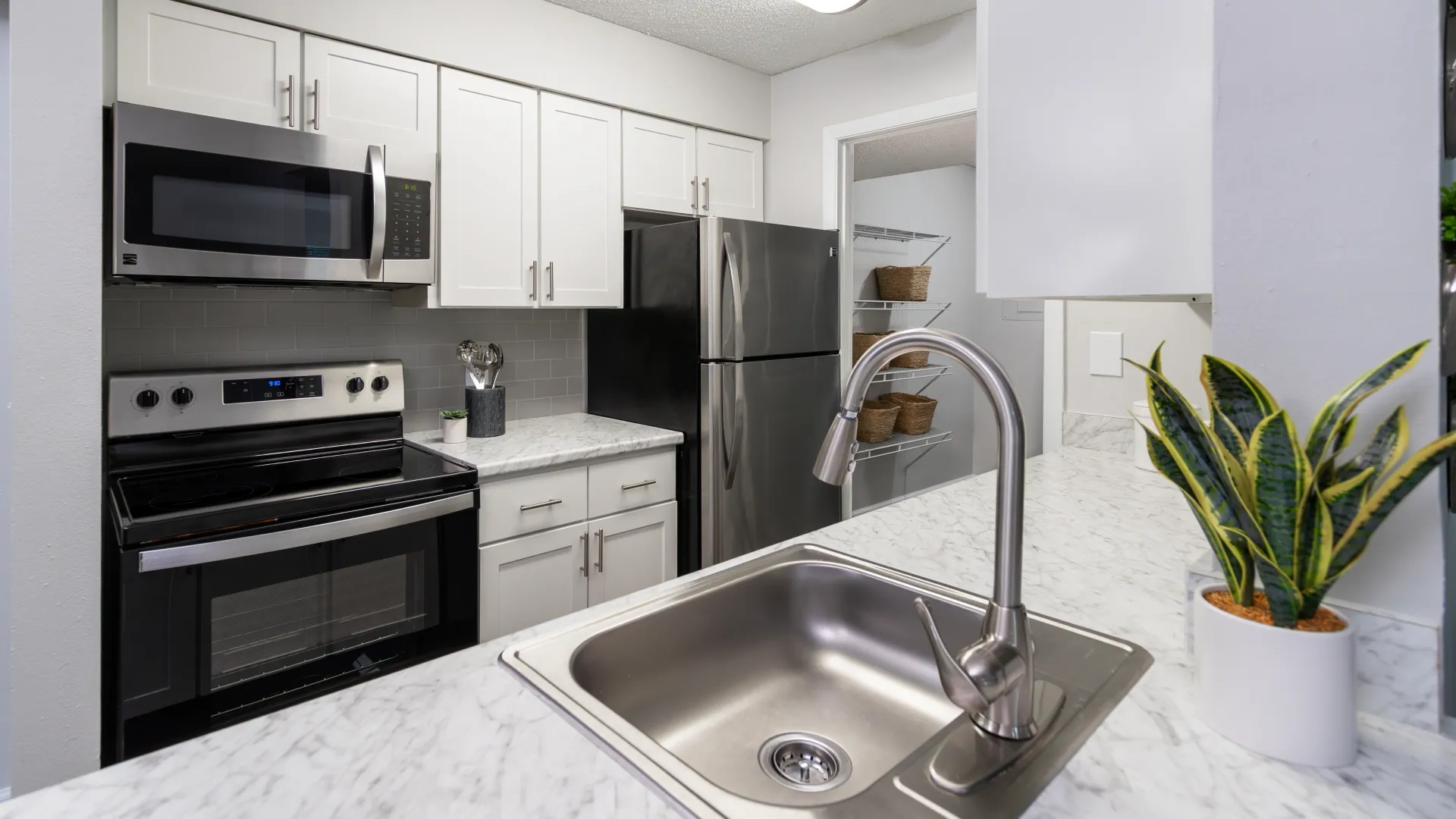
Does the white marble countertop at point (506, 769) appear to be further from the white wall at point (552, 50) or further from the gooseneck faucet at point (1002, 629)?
the white wall at point (552, 50)

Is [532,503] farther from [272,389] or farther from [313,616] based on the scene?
[272,389]

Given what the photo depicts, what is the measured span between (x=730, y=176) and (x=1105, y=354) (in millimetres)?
1755

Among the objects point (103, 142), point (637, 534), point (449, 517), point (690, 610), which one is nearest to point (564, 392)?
point (637, 534)

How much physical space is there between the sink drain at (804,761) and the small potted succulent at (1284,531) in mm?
419

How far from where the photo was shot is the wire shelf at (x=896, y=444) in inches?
134

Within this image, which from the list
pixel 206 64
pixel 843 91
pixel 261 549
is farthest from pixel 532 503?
pixel 843 91

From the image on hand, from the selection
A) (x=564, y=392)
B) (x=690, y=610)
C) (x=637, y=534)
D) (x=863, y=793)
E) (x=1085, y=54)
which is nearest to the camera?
(x=863, y=793)

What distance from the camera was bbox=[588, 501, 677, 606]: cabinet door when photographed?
2.43 meters

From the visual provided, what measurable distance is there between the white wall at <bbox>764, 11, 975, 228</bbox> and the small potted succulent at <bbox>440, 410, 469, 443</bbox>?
174 centimetres

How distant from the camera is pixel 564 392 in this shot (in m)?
3.03

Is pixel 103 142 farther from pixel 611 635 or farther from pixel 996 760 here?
pixel 996 760

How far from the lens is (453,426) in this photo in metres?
2.39

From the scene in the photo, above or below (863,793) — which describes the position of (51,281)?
above

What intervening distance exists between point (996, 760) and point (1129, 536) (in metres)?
0.87
